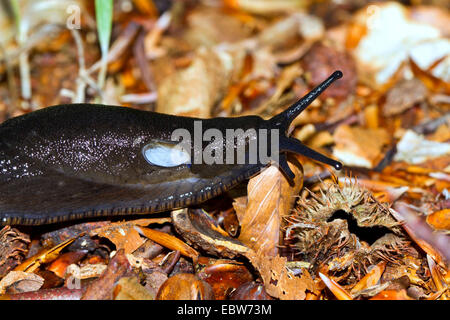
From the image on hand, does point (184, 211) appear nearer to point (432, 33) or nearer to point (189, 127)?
point (189, 127)

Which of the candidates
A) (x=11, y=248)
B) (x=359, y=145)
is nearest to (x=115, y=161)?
(x=11, y=248)

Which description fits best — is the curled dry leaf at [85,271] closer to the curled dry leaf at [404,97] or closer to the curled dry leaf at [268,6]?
the curled dry leaf at [404,97]

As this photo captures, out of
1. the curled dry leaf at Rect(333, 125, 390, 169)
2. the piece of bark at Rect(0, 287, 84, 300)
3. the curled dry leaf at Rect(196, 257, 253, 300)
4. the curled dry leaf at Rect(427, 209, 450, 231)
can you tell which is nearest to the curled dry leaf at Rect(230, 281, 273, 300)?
the curled dry leaf at Rect(196, 257, 253, 300)

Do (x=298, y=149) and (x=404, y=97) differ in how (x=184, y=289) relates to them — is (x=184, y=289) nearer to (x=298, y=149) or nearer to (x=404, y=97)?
(x=298, y=149)

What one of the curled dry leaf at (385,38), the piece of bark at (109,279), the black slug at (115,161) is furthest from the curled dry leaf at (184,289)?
the curled dry leaf at (385,38)

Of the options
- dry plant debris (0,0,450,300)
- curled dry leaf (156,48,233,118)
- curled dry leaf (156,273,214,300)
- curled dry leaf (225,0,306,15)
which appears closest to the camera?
curled dry leaf (156,273,214,300)

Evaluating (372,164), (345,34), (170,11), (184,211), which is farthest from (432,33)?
(184,211)

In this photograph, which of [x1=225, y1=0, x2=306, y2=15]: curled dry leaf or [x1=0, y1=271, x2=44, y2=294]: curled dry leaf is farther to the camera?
[x1=225, y1=0, x2=306, y2=15]: curled dry leaf

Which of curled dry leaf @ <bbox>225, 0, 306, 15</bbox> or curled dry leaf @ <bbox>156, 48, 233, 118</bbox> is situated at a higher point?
curled dry leaf @ <bbox>225, 0, 306, 15</bbox>

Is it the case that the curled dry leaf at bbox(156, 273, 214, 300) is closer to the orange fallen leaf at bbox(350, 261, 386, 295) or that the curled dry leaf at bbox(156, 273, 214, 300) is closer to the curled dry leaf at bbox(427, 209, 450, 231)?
the orange fallen leaf at bbox(350, 261, 386, 295)
